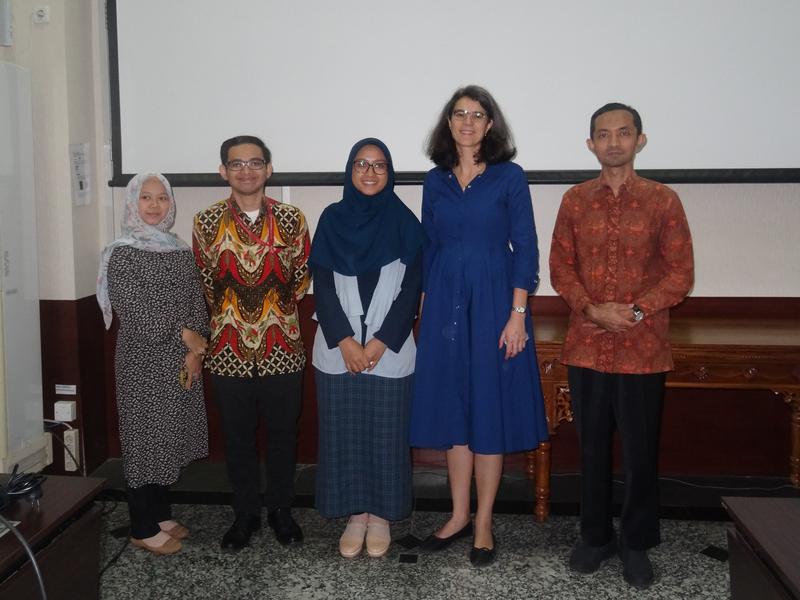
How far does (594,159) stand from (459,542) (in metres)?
1.57

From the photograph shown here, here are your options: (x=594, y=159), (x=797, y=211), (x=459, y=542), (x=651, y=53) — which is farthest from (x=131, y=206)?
(x=797, y=211)

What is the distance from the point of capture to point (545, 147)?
9.34 ft

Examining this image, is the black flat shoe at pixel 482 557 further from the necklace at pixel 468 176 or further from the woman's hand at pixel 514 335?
the necklace at pixel 468 176

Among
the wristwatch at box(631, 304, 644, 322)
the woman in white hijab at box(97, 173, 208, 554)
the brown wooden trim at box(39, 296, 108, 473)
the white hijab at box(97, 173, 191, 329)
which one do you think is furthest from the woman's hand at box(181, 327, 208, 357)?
the wristwatch at box(631, 304, 644, 322)

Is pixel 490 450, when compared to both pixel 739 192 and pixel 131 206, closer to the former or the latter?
pixel 131 206

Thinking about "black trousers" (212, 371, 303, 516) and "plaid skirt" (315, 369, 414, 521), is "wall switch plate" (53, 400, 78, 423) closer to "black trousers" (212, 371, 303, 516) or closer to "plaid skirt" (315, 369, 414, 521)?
"black trousers" (212, 371, 303, 516)

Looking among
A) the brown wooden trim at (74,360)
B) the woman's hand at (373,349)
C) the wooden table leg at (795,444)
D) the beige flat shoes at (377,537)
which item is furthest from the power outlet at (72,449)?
the wooden table leg at (795,444)

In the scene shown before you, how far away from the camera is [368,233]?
87.7 inches

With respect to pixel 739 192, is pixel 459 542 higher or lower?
lower

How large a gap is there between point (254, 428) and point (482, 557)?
0.86 m

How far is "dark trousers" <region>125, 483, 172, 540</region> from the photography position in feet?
7.55

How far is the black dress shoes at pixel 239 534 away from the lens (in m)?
→ 2.38

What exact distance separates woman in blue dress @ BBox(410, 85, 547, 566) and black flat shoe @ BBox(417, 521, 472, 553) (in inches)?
5.6

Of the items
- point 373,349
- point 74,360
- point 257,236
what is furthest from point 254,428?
point 74,360
